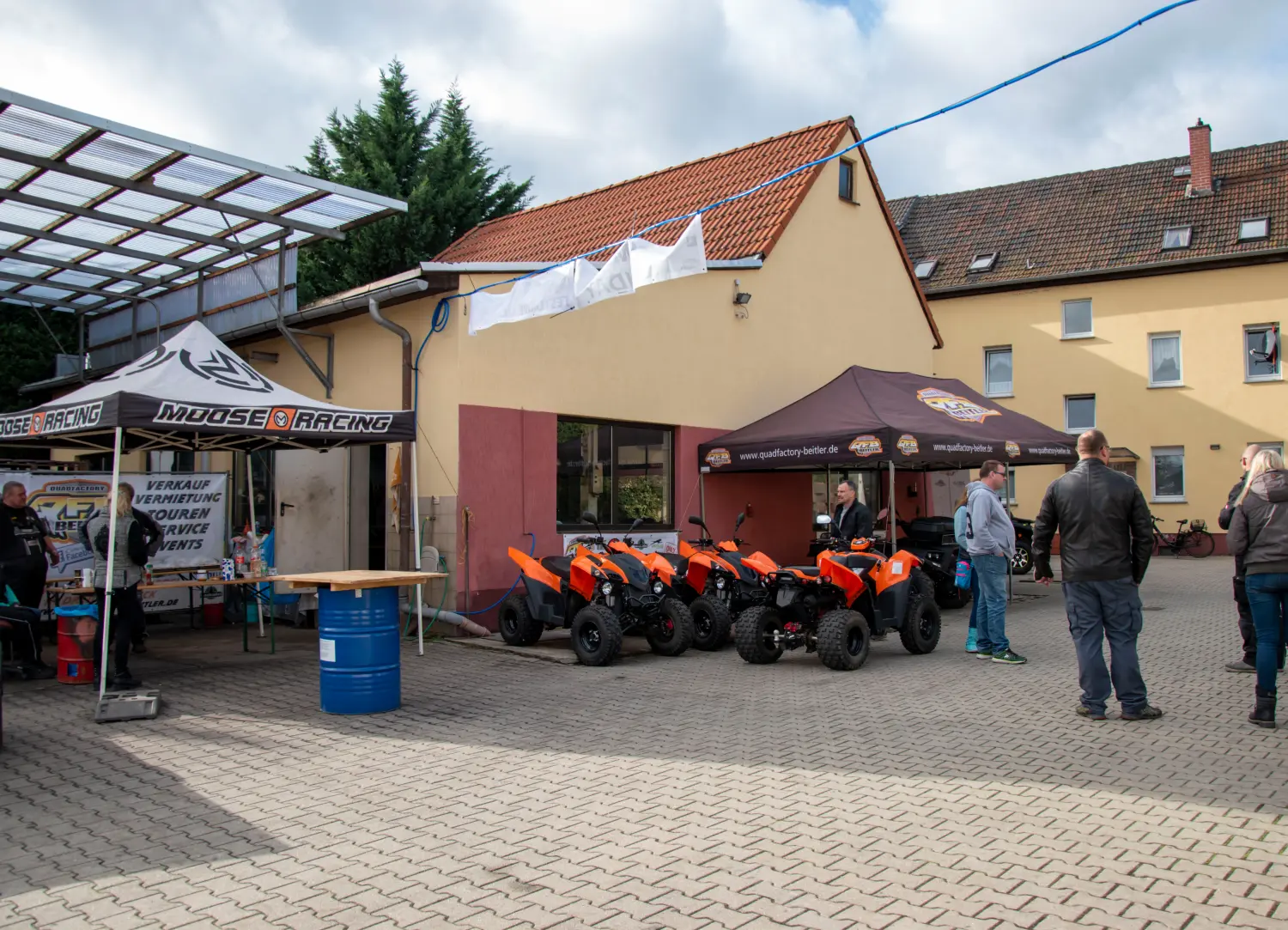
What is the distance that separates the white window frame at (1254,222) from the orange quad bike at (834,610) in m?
21.8

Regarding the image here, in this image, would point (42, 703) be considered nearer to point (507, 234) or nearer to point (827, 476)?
point (827, 476)

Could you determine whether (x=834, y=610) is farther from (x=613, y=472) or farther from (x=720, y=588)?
(x=613, y=472)

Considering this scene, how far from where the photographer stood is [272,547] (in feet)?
40.7

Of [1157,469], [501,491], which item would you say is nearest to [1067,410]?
[1157,469]

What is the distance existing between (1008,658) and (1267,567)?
314 cm

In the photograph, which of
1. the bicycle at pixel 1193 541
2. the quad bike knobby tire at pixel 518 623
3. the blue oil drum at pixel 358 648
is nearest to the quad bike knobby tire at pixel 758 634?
the quad bike knobby tire at pixel 518 623

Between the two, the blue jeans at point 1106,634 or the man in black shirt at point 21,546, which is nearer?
the blue jeans at point 1106,634

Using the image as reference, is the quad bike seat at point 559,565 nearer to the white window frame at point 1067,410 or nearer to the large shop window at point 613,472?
the large shop window at point 613,472

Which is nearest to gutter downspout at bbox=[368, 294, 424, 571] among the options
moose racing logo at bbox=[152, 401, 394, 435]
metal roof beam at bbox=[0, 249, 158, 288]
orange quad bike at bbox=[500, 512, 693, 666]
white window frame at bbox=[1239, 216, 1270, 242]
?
orange quad bike at bbox=[500, 512, 693, 666]

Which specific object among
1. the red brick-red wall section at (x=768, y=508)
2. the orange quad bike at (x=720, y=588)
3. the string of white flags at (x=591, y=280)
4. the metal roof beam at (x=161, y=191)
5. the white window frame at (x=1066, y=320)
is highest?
the white window frame at (x=1066, y=320)

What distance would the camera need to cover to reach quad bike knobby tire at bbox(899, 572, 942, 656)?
9.74 m

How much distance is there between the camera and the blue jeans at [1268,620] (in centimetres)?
641

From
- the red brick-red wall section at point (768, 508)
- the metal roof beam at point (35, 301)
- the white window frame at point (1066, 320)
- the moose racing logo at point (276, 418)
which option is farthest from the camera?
the white window frame at point (1066, 320)

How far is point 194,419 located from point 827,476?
34.6 ft
